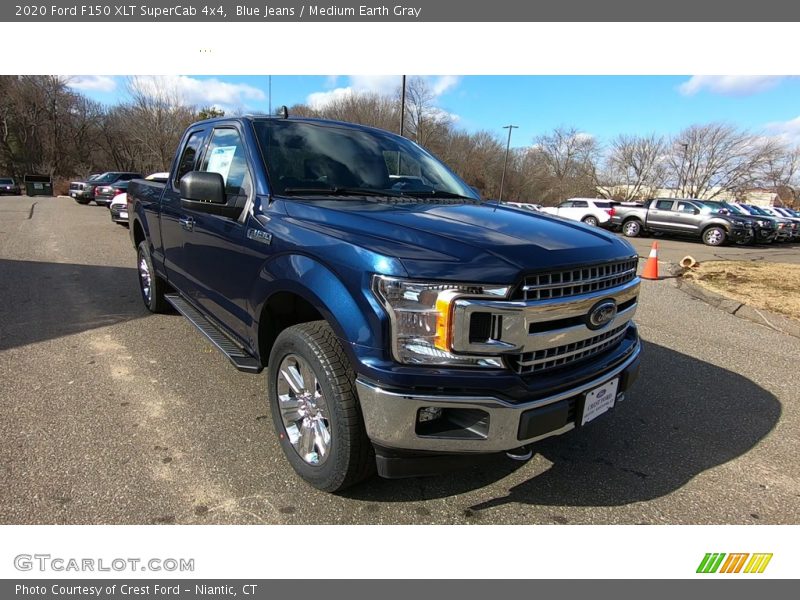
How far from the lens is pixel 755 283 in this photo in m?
8.72

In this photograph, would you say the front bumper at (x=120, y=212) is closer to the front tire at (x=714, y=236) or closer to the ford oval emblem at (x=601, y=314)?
the ford oval emblem at (x=601, y=314)

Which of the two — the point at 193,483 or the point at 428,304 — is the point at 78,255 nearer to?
the point at 193,483

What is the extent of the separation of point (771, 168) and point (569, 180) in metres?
23.0

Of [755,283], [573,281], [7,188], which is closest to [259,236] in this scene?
[573,281]

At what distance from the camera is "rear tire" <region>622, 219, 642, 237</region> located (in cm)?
2078

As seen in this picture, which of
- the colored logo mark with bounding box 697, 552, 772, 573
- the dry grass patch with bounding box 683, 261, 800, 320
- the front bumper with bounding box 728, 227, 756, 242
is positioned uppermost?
the front bumper with bounding box 728, 227, 756, 242

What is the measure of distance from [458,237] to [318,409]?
110 cm

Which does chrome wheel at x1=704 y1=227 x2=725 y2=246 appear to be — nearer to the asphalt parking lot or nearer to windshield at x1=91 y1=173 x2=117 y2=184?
the asphalt parking lot

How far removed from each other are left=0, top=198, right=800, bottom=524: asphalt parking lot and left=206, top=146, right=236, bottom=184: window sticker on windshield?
159cm

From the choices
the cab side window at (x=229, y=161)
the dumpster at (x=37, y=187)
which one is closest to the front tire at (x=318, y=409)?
the cab side window at (x=229, y=161)

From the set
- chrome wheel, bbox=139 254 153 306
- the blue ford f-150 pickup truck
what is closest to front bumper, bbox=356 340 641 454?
the blue ford f-150 pickup truck

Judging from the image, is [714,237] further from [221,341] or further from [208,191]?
[208,191]

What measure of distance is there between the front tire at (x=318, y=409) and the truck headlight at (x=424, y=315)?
36 centimetres

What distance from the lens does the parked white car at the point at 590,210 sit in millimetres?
22614
